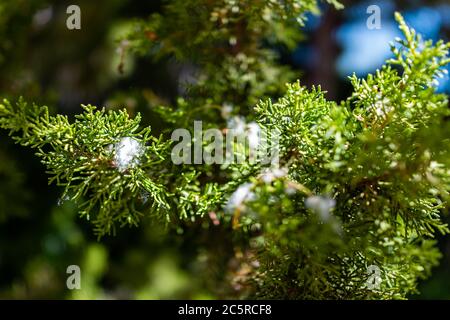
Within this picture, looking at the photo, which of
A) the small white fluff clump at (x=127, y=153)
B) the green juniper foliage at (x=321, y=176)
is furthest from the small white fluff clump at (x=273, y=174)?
the small white fluff clump at (x=127, y=153)

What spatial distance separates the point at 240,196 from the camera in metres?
0.60

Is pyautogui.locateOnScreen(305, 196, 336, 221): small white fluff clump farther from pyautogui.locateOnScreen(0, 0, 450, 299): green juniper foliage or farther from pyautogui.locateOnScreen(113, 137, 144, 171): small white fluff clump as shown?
pyautogui.locateOnScreen(113, 137, 144, 171): small white fluff clump

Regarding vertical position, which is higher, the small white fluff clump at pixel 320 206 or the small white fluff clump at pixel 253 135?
the small white fluff clump at pixel 253 135

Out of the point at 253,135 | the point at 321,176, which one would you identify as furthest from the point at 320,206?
the point at 253,135

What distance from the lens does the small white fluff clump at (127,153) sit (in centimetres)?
59


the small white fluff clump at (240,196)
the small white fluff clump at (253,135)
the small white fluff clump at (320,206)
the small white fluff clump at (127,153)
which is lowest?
the small white fluff clump at (320,206)

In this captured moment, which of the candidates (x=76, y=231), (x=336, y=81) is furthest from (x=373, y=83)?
(x=336, y=81)

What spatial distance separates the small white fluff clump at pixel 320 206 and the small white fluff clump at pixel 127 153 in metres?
0.20

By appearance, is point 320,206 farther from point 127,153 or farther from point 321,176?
point 127,153

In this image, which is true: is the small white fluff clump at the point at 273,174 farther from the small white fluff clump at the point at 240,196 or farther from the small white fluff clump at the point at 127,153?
the small white fluff clump at the point at 127,153

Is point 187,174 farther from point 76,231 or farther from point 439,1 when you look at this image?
point 439,1

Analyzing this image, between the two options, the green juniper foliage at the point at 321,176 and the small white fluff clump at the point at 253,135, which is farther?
the small white fluff clump at the point at 253,135

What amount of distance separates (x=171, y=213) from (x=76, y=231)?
3.13 ft

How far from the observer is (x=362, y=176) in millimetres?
549
